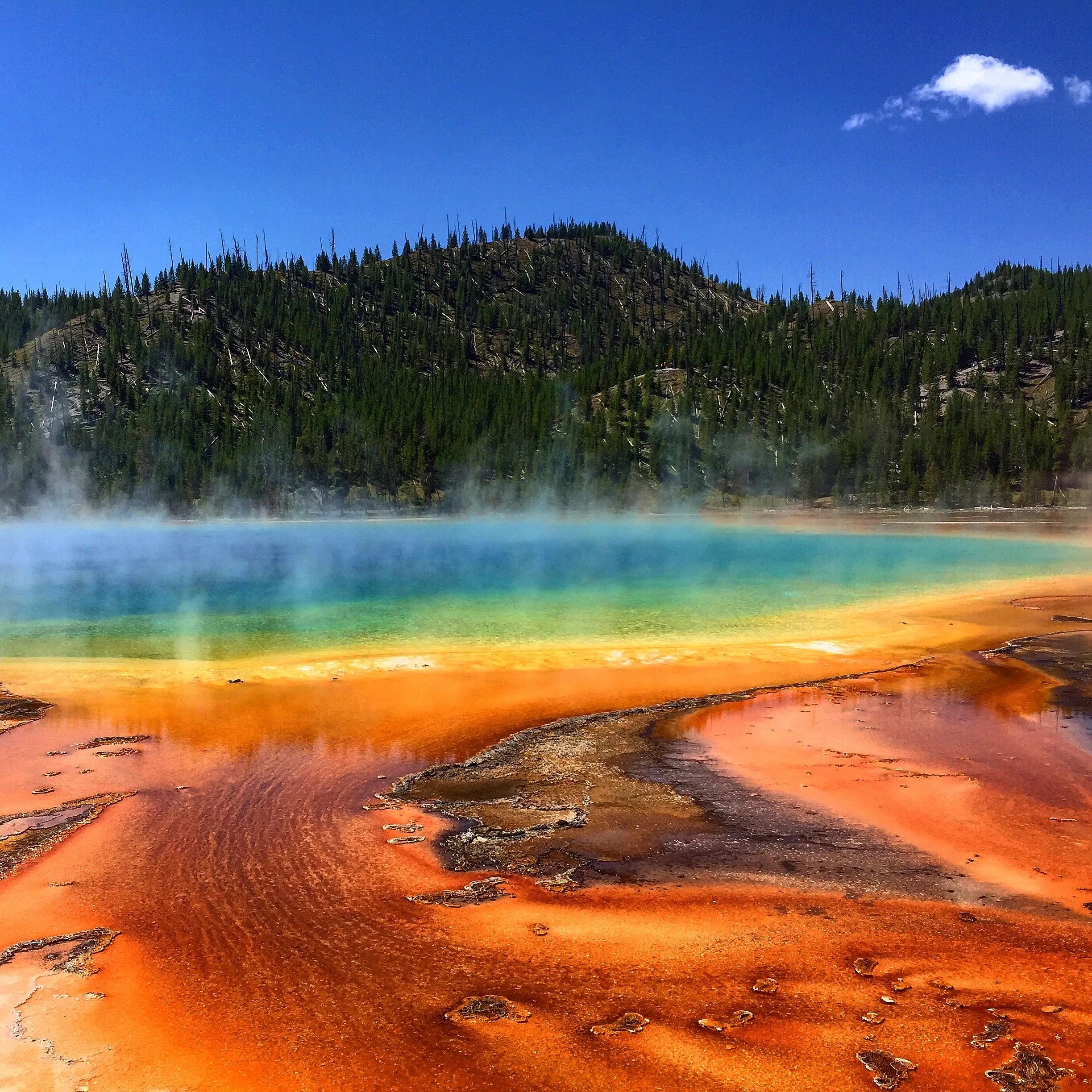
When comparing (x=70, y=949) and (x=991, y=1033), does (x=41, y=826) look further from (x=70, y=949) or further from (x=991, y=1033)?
(x=991, y=1033)

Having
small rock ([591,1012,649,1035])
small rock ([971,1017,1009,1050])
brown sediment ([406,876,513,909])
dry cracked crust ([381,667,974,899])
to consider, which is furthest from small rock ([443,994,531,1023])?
small rock ([971,1017,1009,1050])

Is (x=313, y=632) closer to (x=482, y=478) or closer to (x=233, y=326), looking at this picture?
(x=482, y=478)

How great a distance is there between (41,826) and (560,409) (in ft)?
368

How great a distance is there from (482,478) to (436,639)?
8605cm

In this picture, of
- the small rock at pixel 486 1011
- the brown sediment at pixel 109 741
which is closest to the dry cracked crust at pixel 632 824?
the small rock at pixel 486 1011

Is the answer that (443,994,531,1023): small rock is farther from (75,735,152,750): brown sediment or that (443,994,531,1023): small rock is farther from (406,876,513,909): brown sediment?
(75,735,152,750): brown sediment

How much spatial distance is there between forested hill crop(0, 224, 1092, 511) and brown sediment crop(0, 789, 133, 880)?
87.1 metres

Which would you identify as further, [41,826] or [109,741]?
[109,741]

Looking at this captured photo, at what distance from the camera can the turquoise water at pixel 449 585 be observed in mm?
20562

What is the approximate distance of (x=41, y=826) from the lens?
29.0 feet

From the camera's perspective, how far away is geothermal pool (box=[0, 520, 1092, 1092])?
500 centimetres

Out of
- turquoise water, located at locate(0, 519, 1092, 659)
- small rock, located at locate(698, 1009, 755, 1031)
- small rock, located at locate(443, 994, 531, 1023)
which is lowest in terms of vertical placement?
small rock, located at locate(698, 1009, 755, 1031)

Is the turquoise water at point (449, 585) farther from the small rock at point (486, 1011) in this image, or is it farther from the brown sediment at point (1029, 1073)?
the brown sediment at point (1029, 1073)

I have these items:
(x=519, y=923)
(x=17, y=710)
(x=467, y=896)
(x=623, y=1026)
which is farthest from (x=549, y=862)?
(x=17, y=710)
